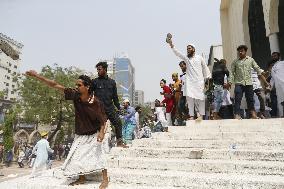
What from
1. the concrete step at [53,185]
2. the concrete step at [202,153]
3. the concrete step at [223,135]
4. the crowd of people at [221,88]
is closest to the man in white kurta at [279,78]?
the crowd of people at [221,88]

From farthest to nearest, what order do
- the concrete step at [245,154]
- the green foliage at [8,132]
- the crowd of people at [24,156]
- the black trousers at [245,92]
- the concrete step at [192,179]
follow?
1. the green foliage at [8,132]
2. the crowd of people at [24,156]
3. the black trousers at [245,92]
4. the concrete step at [245,154]
5. the concrete step at [192,179]

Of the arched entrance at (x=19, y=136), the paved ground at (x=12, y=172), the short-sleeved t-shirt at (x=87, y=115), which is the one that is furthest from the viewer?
the arched entrance at (x=19, y=136)

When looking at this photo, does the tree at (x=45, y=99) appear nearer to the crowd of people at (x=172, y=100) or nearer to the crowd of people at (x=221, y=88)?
the crowd of people at (x=172, y=100)

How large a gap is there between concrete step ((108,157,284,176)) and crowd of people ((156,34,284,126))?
239cm

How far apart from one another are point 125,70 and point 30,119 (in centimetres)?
11853

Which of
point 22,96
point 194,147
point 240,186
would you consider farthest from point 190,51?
point 22,96

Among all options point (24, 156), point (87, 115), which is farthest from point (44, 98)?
point (87, 115)

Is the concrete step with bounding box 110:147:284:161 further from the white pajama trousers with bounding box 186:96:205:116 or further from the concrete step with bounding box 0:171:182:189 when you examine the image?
the white pajama trousers with bounding box 186:96:205:116

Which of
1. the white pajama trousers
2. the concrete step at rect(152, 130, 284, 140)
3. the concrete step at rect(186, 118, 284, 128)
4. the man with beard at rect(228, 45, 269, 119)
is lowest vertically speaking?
the concrete step at rect(152, 130, 284, 140)

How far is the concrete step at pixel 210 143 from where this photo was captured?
15.8 feet

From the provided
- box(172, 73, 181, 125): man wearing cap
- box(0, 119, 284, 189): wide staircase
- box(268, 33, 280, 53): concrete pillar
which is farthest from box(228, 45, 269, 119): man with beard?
box(268, 33, 280, 53): concrete pillar

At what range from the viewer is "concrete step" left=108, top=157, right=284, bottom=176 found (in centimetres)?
396

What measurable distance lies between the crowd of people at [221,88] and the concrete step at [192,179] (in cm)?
276

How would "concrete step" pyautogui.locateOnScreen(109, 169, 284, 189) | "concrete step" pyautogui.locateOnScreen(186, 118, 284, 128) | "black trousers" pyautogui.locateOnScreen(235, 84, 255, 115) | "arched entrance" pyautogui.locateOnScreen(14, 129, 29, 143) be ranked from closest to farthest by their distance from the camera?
"concrete step" pyautogui.locateOnScreen(109, 169, 284, 189) < "concrete step" pyautogui.locateOnScreen(186, 118, 284, 128) < "black trousers" pyautogui.locateOnScreen(235, 84, 255, 115) < "arched entrance" pyautogui.locateOnScreen(14, 129, 29, 143)
